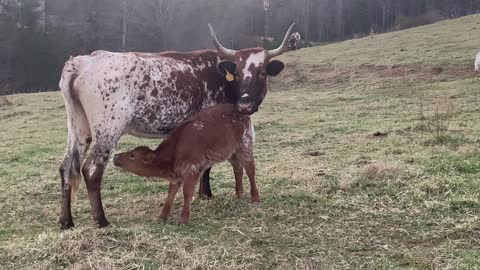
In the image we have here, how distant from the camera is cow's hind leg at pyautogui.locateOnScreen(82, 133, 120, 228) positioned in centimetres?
543

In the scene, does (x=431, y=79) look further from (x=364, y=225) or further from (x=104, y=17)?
(x=104, y=17)

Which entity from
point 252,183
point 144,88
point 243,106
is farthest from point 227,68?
point 252,183

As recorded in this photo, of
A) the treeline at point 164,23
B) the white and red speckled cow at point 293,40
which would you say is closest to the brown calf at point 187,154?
the white and red speckled cow at point 293,40

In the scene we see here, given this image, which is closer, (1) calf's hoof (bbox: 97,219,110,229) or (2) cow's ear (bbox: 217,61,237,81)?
(1) calf's hoof (bbox: 97,219,110,229)

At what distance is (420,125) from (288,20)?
44.2 meters

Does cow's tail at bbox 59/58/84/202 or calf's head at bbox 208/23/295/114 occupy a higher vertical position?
calf's head at bbox 208/23/295/114

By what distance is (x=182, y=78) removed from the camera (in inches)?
240

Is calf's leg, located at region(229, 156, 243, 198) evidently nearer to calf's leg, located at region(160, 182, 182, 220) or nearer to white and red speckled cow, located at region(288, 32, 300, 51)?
calf's leg, located at region(160, 182, 182, 220)

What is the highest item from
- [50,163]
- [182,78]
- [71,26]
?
[71,26]

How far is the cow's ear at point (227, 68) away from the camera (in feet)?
20.8

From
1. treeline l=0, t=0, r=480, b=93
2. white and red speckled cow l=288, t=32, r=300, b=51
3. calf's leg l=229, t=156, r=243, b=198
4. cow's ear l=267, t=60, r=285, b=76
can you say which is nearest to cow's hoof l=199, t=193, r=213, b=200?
calf's leg l=229, t=156, r=243, b=198

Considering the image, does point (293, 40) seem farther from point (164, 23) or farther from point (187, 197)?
point (164, 23)

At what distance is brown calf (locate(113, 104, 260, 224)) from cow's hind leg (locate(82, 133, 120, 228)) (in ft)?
0.63

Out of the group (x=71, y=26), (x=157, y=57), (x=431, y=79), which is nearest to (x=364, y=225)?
(x=157, y=57)
